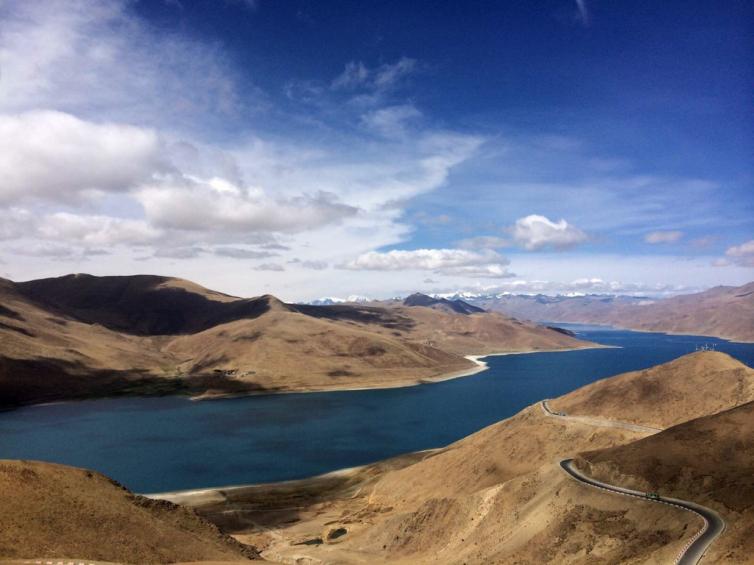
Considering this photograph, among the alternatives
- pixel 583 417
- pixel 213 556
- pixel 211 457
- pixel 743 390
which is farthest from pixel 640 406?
pixel 211 457

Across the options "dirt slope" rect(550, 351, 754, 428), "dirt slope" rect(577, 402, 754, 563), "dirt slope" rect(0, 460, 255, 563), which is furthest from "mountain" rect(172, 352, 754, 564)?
"dirt slope" rect(0, 460, 255, 563)

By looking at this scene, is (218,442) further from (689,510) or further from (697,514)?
(697,514)

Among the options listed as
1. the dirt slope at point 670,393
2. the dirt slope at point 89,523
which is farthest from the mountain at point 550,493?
the dirt slope at point 89,523

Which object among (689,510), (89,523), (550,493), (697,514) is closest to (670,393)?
(550,493)

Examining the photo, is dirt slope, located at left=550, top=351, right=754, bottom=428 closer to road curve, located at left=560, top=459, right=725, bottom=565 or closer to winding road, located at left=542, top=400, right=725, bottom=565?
winding road, located at left=542, top=400, right=725, bottom=565

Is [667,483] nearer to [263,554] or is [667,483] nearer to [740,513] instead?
[740,513]
